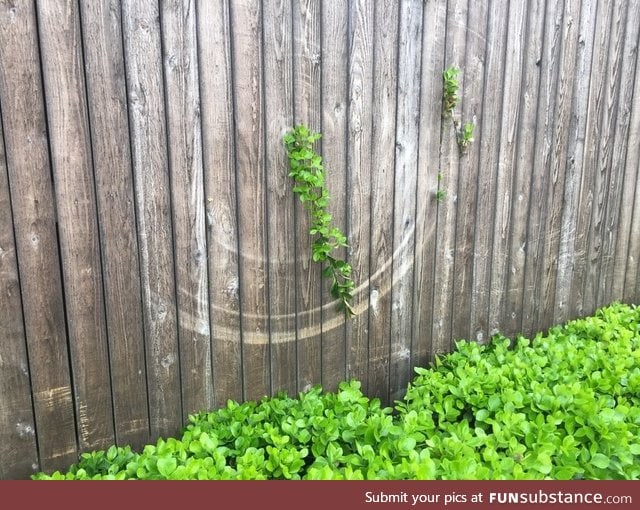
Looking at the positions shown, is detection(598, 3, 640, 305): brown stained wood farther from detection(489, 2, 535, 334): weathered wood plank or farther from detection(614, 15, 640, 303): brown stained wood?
detection(489, 2, 535, 334): weathered wood plank

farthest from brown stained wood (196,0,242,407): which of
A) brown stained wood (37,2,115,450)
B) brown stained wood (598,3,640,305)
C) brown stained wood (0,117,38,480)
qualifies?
brown stained wood (598,3,640,305)

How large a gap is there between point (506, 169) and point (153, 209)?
198 centimetres

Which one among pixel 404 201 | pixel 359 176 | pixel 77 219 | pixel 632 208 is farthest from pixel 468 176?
pixel 77 219

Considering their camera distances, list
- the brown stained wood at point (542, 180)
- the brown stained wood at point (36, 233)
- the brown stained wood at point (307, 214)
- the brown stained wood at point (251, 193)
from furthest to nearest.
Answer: the brown stained wood at point (542, 180), the brown stained wood at point (307, 214), the brown stained wood at point (251, 193), the brown stained wood at point (36, 233)

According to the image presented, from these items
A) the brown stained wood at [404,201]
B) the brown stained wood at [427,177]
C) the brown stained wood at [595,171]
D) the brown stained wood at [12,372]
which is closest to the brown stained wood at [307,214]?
the brown stained wood at [404,201]

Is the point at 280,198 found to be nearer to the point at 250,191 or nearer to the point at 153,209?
the point at 250,191

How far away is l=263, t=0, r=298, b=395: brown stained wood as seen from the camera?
2.32 meters

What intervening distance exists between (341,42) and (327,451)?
165 centimetres

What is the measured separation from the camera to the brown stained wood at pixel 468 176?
291 centimetres

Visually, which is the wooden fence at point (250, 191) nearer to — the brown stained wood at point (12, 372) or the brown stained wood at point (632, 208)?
the brown stained wood at point (12, 372)

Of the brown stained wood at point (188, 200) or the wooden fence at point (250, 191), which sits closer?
the wooden fence at point (250, 191)

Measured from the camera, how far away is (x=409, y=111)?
277 centimetres
